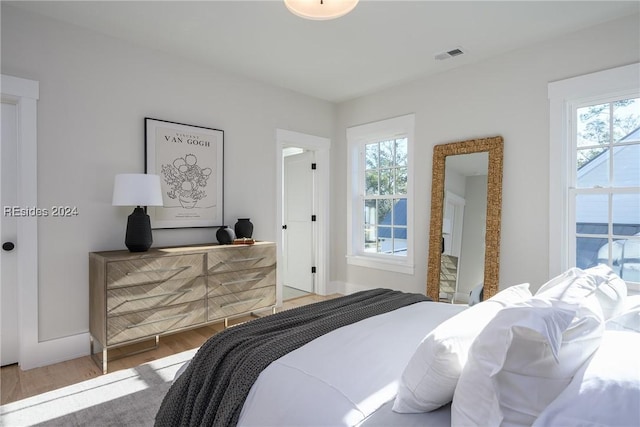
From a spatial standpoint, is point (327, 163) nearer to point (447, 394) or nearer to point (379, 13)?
point (379, 13)

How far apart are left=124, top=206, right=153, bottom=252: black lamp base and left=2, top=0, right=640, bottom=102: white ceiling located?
5.14ft

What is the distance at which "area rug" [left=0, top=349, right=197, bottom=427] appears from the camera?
2.05 metres

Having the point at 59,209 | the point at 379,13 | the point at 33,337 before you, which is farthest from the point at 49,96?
the point at 379,13

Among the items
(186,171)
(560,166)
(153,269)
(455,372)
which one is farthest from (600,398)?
(186,171)

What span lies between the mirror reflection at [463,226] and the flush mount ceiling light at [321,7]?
241cm

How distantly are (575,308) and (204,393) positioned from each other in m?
1.36

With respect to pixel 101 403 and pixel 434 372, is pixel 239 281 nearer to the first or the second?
pixel 101 403

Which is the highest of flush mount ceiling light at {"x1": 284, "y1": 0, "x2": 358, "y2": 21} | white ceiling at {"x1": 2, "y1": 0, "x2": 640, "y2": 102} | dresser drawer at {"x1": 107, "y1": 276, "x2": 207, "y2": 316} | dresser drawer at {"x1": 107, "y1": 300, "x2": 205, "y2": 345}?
white ceiling at {"x1": 2, "y1": 0, "x2": 640, "y2": 102}

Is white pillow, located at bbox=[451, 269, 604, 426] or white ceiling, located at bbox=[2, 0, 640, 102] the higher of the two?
white ceiling, located at bbox=[2, 0, 640, 102]

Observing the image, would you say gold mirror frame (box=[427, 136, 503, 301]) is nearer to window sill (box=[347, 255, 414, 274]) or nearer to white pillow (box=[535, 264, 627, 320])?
window sill (box=[347, 255, 414, 274])

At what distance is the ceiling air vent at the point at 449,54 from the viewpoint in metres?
3.38

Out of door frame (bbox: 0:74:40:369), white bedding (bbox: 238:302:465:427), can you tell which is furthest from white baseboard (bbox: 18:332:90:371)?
white bedding (bbox: 238:302:465:427)

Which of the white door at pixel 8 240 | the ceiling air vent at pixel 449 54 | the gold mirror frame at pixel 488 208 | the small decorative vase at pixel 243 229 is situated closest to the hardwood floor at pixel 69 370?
the white door at pixel 8 240

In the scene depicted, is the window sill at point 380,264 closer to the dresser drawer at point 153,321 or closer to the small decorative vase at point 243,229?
the small decorative vase at point 243,229
